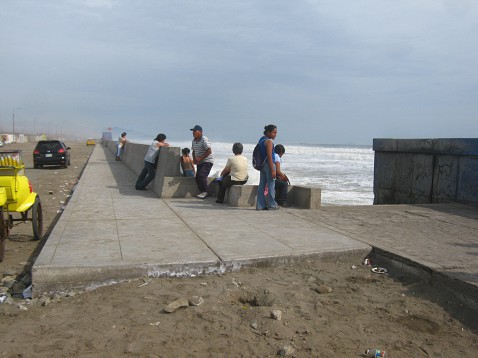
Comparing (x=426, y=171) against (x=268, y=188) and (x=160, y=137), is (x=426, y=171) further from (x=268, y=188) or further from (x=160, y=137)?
(x=160, y=137)

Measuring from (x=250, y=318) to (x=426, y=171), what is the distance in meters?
8.17

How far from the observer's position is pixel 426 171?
408 inches

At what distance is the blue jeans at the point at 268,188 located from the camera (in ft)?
25.8

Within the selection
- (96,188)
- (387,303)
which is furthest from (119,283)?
(96,188)

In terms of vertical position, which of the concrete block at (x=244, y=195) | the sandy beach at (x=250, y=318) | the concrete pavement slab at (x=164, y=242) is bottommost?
the sandy beach at (x=250, y=318)

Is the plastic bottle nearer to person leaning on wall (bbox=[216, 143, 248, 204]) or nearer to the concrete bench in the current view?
the concrete bench

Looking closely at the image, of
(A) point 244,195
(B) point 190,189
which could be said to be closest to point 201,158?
(B) point 190,189

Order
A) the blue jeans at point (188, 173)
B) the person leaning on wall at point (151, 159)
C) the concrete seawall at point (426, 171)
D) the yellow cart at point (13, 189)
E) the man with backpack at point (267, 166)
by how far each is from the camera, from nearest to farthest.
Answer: the yellow cart at point (13, 189) → the man with backpack at point (267, 166) → the concrete seawall at point (426, 171) → the blue jeans at point (188, 173) → the person leaning on wall at point (151, 159)

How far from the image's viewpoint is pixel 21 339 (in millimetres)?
3244

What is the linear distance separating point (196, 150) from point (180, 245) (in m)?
4.78

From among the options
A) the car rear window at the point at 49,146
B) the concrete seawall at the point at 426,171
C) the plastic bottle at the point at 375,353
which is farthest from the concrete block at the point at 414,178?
the car rear window at the point at 49,146

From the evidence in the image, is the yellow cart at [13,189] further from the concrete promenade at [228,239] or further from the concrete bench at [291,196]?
the concrete bench at [291,196]

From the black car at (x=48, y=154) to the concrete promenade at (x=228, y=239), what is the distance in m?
15.7

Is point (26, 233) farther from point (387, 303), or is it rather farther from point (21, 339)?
point (387, 303)
